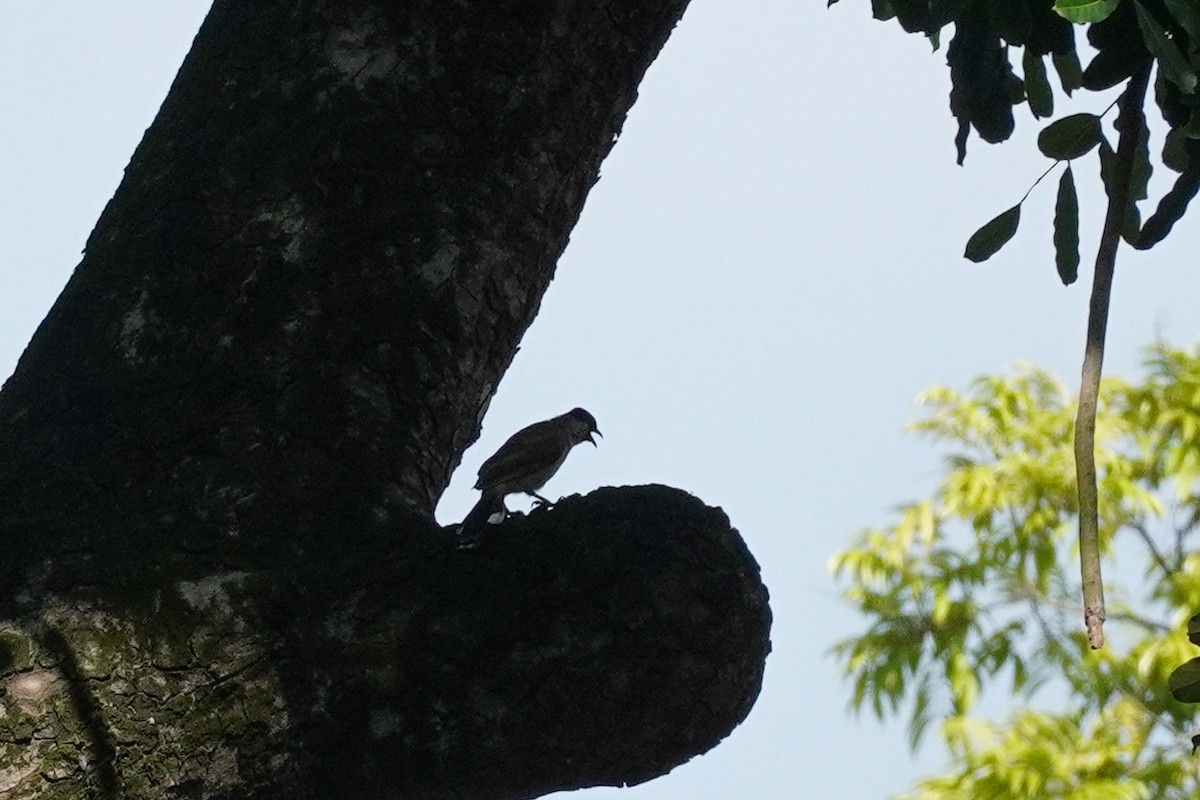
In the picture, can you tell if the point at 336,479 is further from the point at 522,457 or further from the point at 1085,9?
the point at 1085,9

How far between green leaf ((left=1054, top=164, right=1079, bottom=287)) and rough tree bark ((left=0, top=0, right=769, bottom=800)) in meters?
0.86

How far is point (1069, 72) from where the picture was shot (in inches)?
124

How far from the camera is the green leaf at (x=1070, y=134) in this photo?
2.71 metres

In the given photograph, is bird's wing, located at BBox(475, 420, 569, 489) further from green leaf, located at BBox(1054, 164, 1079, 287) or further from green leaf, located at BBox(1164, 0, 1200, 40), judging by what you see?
green leaf, located at BBox(1164, 0, 1200, 40)

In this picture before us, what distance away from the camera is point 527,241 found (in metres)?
2.99

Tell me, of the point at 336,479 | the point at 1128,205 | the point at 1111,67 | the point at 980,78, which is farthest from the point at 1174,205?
the point at 336,479

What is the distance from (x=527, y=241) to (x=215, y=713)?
3.76 ft

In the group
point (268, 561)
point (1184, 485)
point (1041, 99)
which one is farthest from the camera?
point (1184, 485)

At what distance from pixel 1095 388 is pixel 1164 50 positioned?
0.54 meters

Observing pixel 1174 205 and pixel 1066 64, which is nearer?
pixel 1174 205

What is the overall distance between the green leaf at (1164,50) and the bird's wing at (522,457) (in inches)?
72.6

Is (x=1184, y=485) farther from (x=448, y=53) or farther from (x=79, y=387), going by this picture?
(x=79, y=387)

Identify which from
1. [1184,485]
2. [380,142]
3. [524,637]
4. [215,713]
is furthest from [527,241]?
[1184,485]

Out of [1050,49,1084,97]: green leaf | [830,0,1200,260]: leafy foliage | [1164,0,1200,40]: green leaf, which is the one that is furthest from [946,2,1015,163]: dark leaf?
[1164,0,1200,40]: green leaf
